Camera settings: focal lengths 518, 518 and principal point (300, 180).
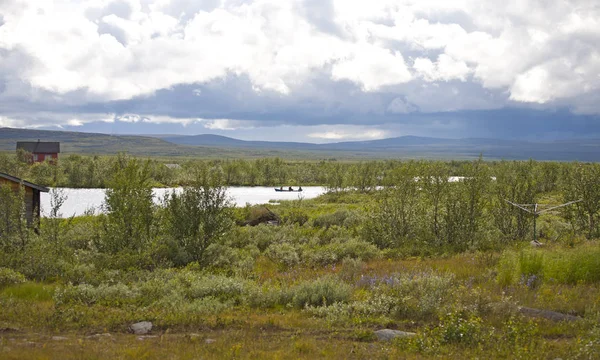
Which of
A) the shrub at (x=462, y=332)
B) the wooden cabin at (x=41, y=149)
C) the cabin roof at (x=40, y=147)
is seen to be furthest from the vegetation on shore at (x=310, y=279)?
the cabin roof at (x=40, y=147)

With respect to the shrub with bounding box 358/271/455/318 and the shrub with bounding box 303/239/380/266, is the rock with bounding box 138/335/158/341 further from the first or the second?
the shrub with bounding box 303/239/380/266

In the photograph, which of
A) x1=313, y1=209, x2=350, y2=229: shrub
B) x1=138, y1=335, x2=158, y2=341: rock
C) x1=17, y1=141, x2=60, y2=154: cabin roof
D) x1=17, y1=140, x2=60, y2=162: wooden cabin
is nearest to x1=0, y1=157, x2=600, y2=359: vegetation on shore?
x1=138, y1=335, x2=158, y2=341: rock

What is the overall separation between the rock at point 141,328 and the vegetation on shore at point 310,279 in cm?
22

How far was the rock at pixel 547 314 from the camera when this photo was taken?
1090cm

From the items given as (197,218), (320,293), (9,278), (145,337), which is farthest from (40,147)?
(145,337)

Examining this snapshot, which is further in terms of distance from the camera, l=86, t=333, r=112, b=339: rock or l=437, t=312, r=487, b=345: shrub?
l=86, t=333, r=112, b=339: rock

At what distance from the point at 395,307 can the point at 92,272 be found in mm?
9389

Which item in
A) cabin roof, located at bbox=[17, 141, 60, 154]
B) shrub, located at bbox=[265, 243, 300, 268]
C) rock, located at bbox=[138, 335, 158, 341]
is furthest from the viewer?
cabin roof, located at bbox=[17, 141, 60, 154]

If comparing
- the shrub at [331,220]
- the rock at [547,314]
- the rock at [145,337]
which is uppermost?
the rock at [547,314]

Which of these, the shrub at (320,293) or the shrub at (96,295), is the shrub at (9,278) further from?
the shrub at (320,293)

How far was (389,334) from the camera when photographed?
393 inches

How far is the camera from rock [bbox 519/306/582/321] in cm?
1090

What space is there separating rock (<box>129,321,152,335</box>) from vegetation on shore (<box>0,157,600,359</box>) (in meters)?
0.22

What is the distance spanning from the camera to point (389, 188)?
25609mm
